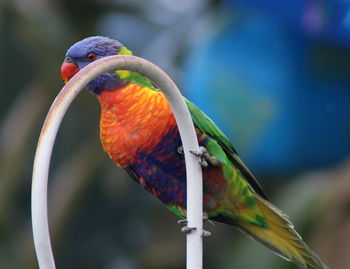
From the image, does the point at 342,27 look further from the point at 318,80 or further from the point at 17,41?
the point at 17,41

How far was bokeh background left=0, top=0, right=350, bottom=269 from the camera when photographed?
115 inches

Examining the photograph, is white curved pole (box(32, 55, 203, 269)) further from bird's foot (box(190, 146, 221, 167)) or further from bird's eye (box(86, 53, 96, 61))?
bird's eye (box(86, 53, 96, 61))

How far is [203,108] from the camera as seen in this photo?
273 centimetres

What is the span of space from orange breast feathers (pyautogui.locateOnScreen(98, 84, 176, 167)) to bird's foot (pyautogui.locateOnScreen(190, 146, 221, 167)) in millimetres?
120

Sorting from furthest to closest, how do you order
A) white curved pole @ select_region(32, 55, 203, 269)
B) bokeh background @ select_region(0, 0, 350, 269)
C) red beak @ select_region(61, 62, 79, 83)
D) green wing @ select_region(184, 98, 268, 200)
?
bokeh background @ select_region(0, 0, 350, 269)
green wing @ select_region(184, 98, 268, 200)
red beak @ select_region(61, 62, 79, 83)
white curved pole @ select_region(32, 55, 203, 269)

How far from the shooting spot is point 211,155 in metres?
1.47

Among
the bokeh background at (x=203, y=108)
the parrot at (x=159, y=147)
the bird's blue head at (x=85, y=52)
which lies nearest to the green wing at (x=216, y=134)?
the parrot at (x=159, y=147)

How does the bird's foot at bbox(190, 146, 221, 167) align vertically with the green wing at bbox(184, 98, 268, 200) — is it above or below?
below

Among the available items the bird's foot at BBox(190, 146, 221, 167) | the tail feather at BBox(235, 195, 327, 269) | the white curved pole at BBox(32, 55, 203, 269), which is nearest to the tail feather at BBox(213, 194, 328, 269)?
the tail feather at BBox(235, 195, 327, 269)

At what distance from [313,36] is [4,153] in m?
1.71

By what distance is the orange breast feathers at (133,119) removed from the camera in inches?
58.6

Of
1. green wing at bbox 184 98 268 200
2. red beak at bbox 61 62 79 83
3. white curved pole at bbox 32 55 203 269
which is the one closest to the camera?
white curved pole at bbox 32 55 203 269

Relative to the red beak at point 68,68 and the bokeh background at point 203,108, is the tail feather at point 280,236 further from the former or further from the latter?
the bokeh background at point 203,108

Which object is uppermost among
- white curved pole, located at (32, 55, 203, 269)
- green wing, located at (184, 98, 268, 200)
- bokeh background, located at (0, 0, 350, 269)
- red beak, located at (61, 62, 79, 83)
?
bokeh background, located at (0, 0, 350, 269)
